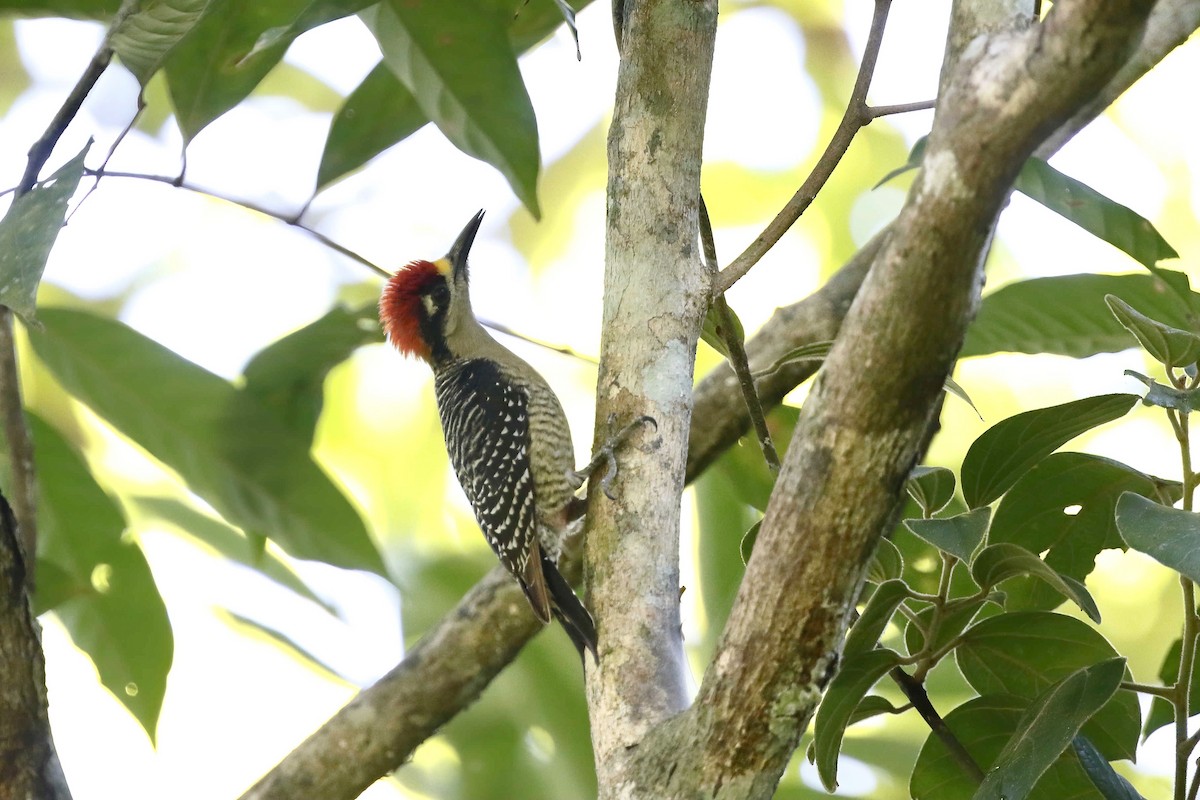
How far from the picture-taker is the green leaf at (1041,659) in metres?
1.64

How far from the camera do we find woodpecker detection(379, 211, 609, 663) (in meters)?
2.85

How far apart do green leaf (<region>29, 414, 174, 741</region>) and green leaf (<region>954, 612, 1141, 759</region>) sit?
1797mm

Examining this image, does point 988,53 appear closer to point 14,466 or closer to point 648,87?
point 648,87

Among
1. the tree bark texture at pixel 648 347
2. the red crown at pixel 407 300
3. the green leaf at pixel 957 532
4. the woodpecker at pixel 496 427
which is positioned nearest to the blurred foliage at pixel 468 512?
the green leaf at pixel 957 532

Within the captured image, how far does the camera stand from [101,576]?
2.62 meters

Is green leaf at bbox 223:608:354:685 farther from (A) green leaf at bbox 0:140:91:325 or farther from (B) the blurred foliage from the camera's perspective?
(A) green leaf at bbox 0:140:91:325

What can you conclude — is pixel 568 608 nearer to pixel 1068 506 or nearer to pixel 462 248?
pixel 1068 506

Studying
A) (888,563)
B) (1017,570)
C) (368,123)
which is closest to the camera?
(1017,570)

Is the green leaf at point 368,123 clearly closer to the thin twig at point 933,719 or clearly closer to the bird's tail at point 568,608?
the bird's tail at point 568,608

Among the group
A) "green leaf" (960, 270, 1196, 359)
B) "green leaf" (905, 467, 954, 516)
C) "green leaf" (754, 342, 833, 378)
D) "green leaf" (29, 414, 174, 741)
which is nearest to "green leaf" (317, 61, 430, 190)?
"green leaf" (29, 414, 174, 741)

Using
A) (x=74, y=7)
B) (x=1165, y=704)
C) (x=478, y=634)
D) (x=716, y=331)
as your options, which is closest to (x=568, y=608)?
(x=478, y=634)

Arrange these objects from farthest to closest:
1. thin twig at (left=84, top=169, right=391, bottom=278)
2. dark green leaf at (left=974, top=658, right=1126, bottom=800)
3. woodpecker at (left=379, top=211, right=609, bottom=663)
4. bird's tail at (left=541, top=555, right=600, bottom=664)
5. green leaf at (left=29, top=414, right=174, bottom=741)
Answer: woodpecker at (left=379, top=211, right=609, bottom=663) → bird's tail at (left=541, top=555, right=600, bottom=664) → green leaf at (left=29, top=414, right=174, bottom=741) → thin twig at (left=84, top=169, right=391, bottom=278) → dark green leaf at (left=974, top=658, right=1126, bottom=800)

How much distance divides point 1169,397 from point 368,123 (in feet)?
6.37

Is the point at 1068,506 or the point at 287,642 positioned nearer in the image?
the point at 1068,506
